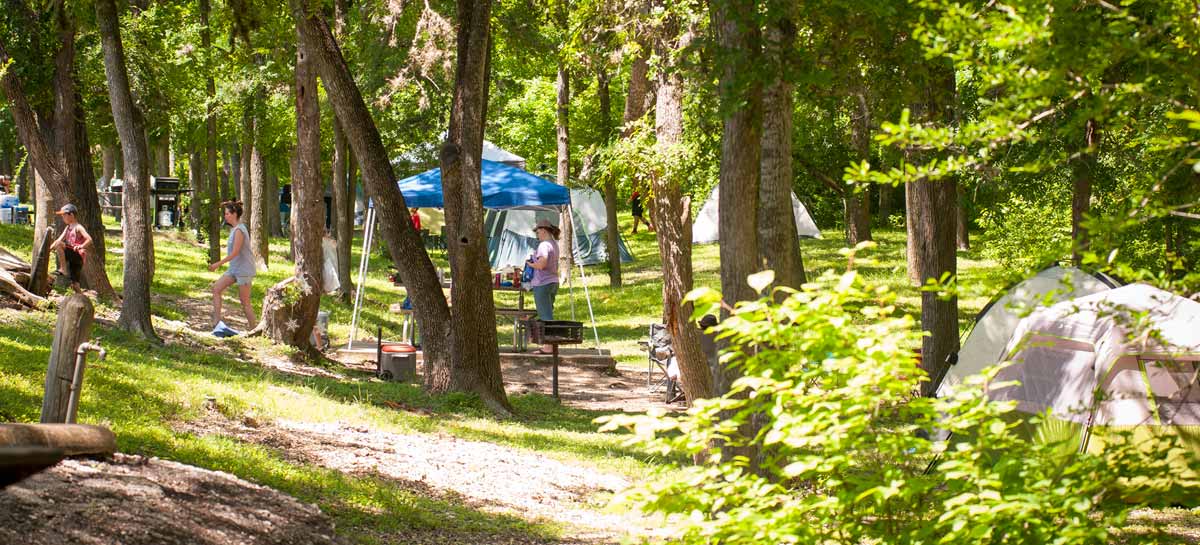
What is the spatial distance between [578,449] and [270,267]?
54.7ft

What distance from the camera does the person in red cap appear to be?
15.5 metres

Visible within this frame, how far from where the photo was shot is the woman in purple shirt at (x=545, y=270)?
16.9 meters

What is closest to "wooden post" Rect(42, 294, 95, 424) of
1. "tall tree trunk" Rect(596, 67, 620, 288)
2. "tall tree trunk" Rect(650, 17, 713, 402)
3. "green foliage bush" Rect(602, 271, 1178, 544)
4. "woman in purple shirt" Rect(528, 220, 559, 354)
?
"green foliage bush" Rect(602, 271, 1178, 544)

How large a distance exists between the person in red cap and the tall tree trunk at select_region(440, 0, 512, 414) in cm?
569

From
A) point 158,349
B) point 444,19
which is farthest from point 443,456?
point 444,19

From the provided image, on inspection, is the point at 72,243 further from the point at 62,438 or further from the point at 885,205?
the point at 885,205

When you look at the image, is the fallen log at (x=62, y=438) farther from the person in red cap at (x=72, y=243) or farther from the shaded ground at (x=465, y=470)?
the person in red cap at (x=72, y=243)

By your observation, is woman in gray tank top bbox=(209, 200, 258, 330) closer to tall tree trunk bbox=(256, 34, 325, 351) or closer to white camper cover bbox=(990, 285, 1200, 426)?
tall tree trunk bbox=(256, 34, 325, 351)

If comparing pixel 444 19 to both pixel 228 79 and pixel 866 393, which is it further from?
pixel 866 393

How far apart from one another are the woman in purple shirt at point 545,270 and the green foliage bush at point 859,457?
12636mm

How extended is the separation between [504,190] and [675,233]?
18.7ft

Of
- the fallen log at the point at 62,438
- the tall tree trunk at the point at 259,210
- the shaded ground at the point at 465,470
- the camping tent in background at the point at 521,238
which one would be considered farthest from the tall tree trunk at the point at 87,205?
the camping tent in background at the point at 521,238

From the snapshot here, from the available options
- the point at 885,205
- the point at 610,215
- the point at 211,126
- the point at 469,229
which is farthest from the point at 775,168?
the point at 885,205

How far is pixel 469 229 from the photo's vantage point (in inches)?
497
